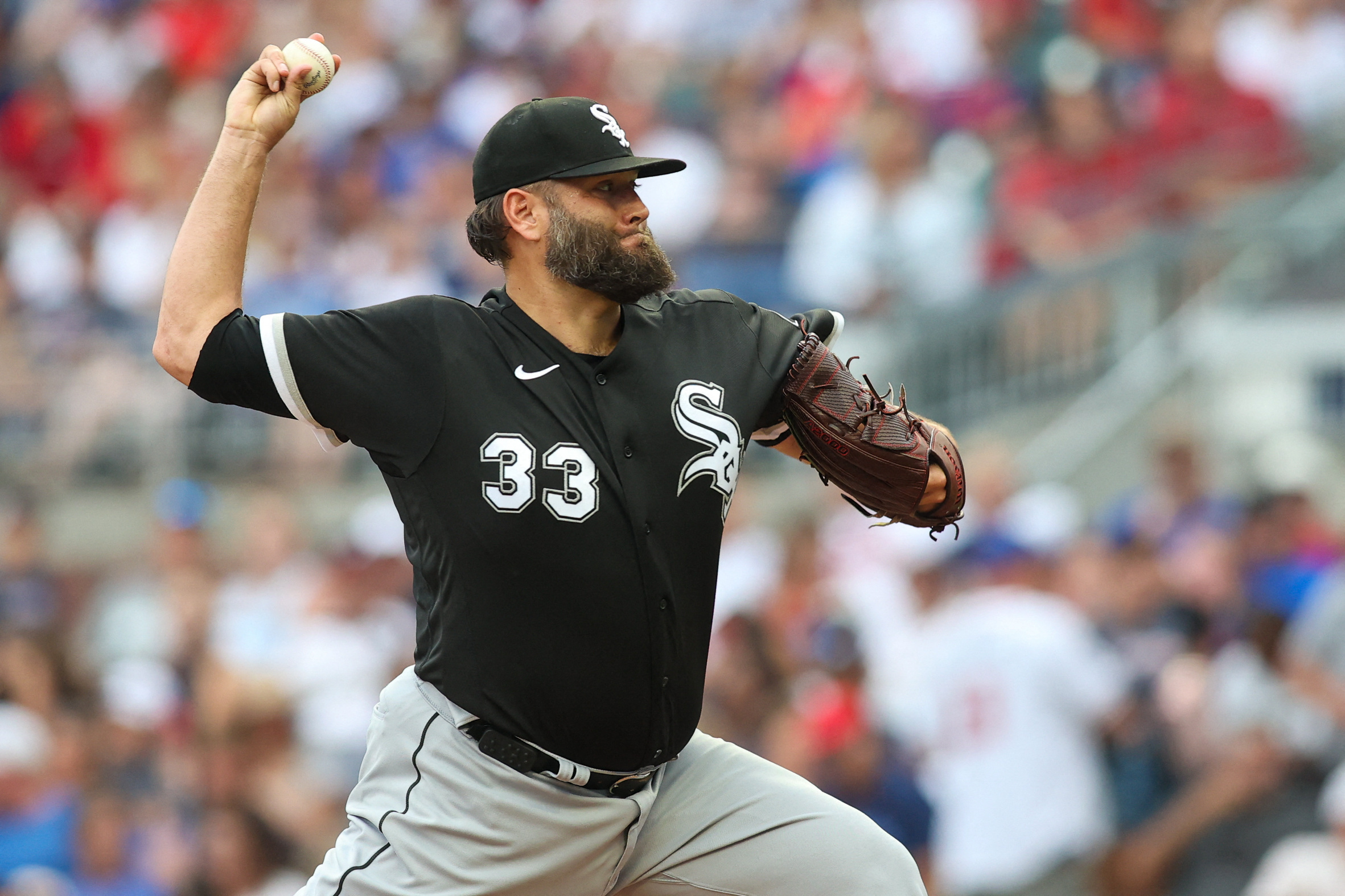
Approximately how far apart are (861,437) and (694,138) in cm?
734

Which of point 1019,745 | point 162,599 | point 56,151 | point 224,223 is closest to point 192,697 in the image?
point 162,599

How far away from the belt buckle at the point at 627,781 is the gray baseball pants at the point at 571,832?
0.02 m

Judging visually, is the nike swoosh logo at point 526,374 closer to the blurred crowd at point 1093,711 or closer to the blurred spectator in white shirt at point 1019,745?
A: the blurred crowd at point 1093,711

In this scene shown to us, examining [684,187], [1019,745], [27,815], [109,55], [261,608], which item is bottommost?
[1019,745]

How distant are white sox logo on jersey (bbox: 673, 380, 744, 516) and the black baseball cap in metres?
0.40

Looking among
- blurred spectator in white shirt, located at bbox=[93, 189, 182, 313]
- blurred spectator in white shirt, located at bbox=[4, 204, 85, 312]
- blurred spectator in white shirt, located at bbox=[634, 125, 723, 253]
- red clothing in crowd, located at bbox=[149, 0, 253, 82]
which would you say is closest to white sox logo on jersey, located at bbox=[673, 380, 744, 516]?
blurred spectator in white shirt, located at bbox=[634, 125, 723, 253]

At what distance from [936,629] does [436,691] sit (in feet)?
11.7

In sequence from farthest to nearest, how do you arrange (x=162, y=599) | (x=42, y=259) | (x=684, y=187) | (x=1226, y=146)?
1. (x=42, y=259)
2. (x=684, y=187)
3. (x=1226, y=146)
4. (x=162, y=599)

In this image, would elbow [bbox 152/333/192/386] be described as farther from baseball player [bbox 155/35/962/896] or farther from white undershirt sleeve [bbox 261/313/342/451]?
white undershirt sleeve [bbox 261/313/342/451]

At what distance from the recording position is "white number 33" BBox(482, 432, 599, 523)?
2.83 m

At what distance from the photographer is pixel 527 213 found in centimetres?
300

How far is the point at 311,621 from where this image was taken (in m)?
7.34

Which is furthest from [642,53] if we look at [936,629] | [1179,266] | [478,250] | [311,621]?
[478,250]

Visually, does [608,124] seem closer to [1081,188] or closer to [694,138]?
[1081,188]
